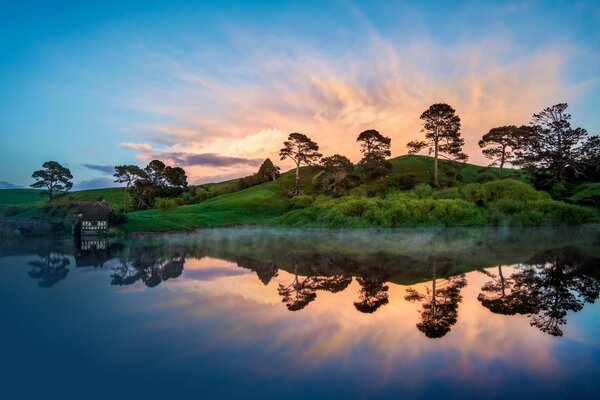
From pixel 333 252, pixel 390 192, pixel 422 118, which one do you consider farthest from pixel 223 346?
pixel 422 118

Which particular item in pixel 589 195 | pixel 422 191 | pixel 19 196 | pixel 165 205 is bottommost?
pixel 165 205

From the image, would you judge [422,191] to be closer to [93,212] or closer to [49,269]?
[93,212]

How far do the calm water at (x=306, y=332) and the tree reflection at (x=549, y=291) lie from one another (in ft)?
0.25

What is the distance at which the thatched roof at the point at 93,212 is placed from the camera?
49.8m

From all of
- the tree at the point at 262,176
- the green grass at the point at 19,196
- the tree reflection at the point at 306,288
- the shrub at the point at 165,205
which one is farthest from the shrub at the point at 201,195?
the tree reflection at the point at 306,288

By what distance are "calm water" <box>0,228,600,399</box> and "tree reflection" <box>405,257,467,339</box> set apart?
3.6 inches

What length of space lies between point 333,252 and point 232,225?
3786 centimetres

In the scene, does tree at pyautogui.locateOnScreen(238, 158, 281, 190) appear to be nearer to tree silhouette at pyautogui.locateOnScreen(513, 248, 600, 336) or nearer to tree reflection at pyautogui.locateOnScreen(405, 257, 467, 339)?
tree silhouette at pyautogui.locateOnScreen(513, 248, 600, 336)

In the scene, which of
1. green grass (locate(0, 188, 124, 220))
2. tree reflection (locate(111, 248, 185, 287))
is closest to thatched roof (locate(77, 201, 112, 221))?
green grass (locate(0, 188, 124, 220))

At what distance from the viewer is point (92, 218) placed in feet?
164

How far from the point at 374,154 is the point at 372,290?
2697 inches

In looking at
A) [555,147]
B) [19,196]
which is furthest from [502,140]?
[19,196]

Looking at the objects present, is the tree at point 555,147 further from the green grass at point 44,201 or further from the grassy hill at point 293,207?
the green grass at point 44,201

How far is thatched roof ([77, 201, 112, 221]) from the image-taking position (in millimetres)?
49844
